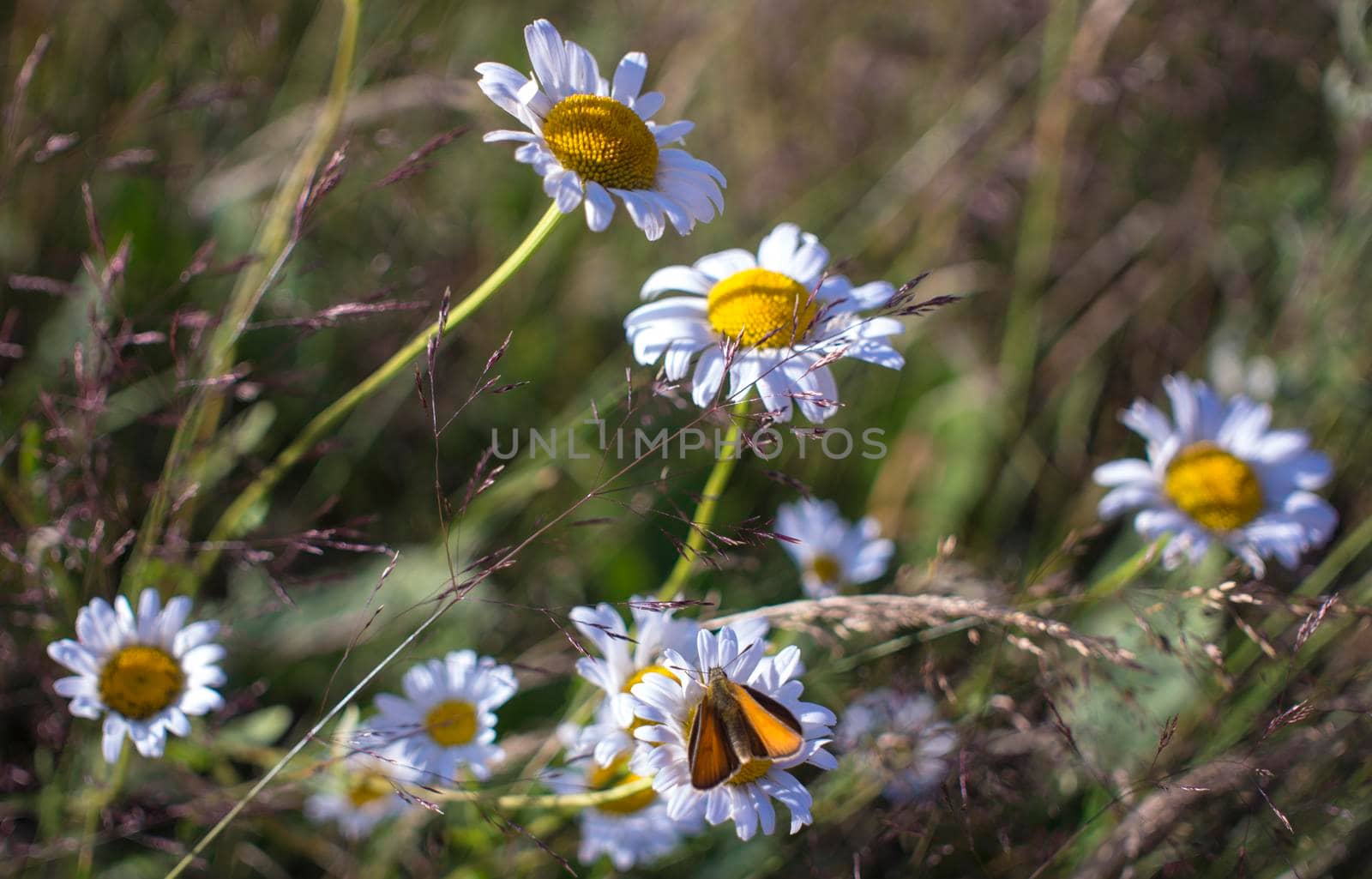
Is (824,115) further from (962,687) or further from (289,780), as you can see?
(289,780)

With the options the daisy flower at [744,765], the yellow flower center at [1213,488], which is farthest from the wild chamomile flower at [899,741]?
the yellow flower center at [1213,488]

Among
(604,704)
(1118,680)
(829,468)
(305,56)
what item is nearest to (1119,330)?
(829,468)

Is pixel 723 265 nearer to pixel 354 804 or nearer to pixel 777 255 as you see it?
pixel 777 255

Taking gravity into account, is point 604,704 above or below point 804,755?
above

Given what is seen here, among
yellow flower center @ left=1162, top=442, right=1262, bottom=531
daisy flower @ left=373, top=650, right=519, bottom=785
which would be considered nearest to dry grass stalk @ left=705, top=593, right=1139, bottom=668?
daisy flower @ left=373, top=650, right=519, bottom=785

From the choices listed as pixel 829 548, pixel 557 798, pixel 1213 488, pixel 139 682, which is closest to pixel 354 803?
pixel 139 682

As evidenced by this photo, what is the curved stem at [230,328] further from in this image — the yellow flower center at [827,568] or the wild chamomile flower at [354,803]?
the yellow flower center at [827,568]
